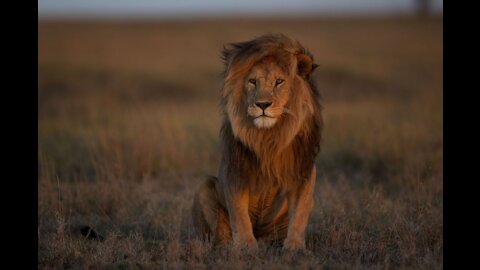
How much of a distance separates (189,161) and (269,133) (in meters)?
4.10

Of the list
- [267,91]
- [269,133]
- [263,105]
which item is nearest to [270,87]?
[267,91]

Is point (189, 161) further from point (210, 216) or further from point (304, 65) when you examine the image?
point (304, 65)

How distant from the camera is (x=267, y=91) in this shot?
4.49m

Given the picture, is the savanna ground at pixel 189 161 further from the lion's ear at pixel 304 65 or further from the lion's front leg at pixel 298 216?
the lion's ear at pixel 304 65

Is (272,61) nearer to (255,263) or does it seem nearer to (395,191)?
(255,263)

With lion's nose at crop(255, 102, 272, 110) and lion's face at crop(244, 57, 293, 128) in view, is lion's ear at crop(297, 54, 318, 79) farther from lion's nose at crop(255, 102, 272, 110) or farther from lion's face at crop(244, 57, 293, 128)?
lion's nose at crop(255, 102, 272, 110)

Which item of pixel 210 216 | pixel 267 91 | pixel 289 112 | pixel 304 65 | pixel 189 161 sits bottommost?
pixel 210 216

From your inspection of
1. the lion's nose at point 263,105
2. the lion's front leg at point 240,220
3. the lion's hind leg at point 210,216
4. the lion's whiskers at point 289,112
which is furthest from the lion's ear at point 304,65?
the lion's hind leg at point 210,216

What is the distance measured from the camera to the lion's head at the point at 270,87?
455cm

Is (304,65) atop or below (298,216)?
atop

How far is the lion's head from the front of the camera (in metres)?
4.55

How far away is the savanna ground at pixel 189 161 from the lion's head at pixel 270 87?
810mm
